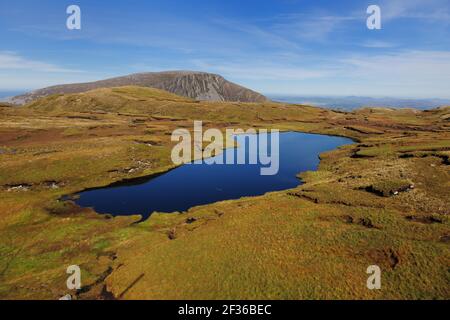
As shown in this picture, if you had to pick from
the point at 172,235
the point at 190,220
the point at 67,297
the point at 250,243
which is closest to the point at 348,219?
the point at 250,243

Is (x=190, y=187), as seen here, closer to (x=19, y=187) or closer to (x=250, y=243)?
(x=19, y=187)

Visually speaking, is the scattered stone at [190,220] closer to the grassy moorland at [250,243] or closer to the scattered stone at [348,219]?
the grassy moorland at [250,243]

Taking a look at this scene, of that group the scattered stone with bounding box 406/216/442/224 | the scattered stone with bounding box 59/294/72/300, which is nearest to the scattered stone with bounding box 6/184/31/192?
the scattered stone with bounding box 59/294/72/300

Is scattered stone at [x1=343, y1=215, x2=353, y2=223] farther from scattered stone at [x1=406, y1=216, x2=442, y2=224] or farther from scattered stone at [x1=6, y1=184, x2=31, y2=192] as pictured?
scattered stone at [x1=6, y1=184, x2=31, y2=192]

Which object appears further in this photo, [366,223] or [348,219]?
[348,219]

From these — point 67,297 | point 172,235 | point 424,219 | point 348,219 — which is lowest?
point 67,297

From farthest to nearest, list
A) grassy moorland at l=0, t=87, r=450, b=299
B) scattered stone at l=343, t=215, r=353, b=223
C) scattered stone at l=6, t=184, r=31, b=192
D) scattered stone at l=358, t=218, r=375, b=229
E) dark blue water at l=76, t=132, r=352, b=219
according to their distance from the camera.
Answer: scattered stone at l=6, t=184, r=31, b=192, dark blue water at l=76, t=132, r=352, b=219, scattered stone at l=343, t=215, r=353, b=223, scattered stone at l=358, t=218, r=375, b=229, grassy moorland at l=0, t=87, r=450, b=299

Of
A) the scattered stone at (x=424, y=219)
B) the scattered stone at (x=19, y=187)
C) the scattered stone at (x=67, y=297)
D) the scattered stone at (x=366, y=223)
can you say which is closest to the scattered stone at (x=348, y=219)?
the scattered stone at (x=366, y=223)

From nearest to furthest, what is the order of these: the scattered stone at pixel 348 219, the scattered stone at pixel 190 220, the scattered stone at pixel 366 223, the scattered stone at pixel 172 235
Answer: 1. the scattered stone at pixel 366 223
2. the scattered stone at pixel 348 219
3. the scattered stone at pixel 172 235
4. the scattered stone at pixel 190 220
